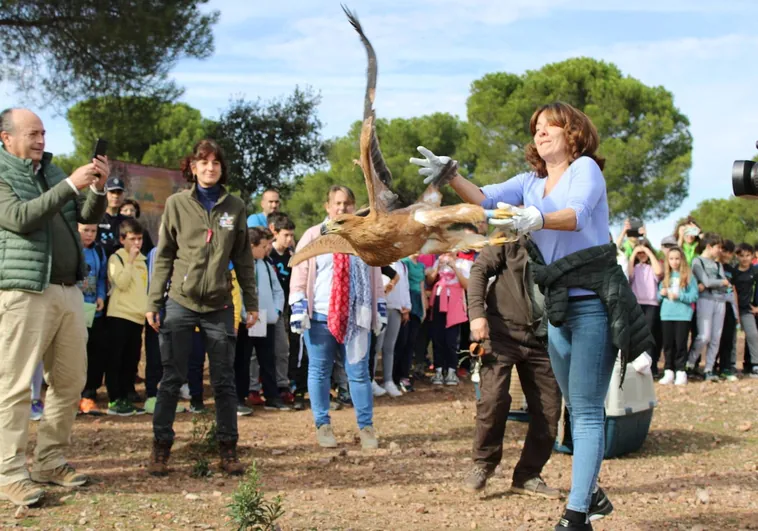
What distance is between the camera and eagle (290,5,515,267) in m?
3.25

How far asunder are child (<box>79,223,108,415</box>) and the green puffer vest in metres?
2.48

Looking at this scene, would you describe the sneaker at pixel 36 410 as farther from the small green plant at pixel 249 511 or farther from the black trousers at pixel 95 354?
the small green plant at pixel 249 511

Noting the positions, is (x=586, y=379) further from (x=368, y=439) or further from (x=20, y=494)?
(x=20, y=494)

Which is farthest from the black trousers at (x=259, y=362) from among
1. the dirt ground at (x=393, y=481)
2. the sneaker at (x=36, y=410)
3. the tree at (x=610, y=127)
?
the tree at (x=610, y=127)

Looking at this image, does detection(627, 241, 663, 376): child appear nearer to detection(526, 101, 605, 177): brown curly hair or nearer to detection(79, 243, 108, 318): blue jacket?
detection(79, 243, 108, 318): blue jacket

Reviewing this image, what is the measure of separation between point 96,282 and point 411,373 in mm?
4909

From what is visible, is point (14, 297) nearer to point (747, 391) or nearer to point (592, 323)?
point (592, 323)

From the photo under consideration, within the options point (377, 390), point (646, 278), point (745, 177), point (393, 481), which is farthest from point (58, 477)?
point (646, 278)

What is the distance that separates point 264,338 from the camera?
8.13 metres

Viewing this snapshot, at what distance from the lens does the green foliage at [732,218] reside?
28.9m

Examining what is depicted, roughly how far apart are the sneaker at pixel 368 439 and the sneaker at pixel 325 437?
0.24 m

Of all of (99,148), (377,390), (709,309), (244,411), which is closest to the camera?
(99,148)

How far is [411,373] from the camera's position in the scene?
10.8m

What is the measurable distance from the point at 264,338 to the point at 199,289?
309 cm
